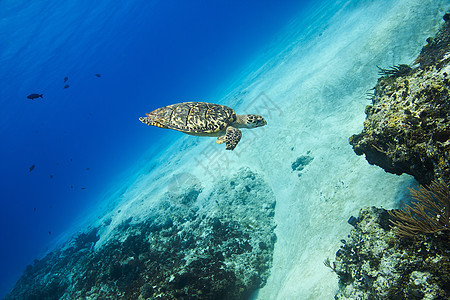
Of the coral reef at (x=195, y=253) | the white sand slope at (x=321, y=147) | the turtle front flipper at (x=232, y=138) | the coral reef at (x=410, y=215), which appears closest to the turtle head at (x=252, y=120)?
the turtle front flipper at (x=232, y=138)

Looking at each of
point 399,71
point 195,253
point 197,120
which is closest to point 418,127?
point 399,71

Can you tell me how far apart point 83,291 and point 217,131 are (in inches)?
295

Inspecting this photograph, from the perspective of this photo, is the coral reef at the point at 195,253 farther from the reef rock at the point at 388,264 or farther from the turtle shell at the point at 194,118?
the turtle shell at the point at 194,118

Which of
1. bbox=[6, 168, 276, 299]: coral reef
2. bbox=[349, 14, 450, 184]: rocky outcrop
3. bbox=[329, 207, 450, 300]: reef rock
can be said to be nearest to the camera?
bbox=[329, 207, 450, 300]: reef rock

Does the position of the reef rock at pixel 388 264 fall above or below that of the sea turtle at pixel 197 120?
below

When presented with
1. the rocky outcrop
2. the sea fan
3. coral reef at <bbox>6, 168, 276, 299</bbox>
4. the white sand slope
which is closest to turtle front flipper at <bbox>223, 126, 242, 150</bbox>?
the white sand slope

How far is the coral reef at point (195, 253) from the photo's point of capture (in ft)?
17.6

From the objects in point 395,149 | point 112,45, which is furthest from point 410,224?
point 112,45

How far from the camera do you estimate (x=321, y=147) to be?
7148 mm

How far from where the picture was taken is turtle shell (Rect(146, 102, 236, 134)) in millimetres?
6113

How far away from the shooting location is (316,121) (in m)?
8.39

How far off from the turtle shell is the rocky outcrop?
3998mm

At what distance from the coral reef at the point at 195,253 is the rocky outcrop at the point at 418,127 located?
15.3 ft

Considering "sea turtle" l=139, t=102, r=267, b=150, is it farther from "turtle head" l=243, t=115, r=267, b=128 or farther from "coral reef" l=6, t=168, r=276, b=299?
"coral reef" l=6, t=168, r=276, b=299
